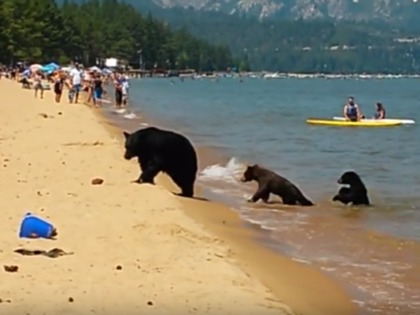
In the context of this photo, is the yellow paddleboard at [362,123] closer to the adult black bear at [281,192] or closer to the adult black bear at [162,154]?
the adult black bear at [281,192]

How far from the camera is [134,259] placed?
31.5 ft

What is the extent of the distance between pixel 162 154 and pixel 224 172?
6526 millimetres

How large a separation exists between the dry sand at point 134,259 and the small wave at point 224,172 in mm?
3654

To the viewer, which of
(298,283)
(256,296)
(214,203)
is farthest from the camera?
(214,203)

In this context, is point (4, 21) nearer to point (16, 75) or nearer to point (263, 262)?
point (16, 75)

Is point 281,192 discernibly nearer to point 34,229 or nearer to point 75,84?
point 34,229

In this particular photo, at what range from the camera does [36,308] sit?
762 centimetres

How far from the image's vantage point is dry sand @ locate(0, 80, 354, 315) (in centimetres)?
809

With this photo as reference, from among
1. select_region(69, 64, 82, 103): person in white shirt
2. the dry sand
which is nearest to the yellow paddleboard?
select_region(69, 64, 82, 103): person in white shirt

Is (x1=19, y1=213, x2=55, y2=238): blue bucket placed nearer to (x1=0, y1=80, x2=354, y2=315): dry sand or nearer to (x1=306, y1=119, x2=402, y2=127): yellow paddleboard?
(x1=0, y1=80, x2=354, y2=315): dry sand

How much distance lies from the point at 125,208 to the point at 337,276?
3.39 meters

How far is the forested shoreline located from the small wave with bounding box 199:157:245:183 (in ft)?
276

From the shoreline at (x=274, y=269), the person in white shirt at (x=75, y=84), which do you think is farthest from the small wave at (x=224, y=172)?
the person in white shirt at (x=75, y=84)

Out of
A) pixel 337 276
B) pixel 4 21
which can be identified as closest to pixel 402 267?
pixel 337 276
